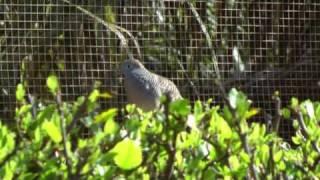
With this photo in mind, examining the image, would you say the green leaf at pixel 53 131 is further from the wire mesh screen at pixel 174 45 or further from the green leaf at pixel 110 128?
the wire mesh screen at pixel 174 45

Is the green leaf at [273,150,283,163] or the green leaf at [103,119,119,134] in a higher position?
the green leaf at [103,119,119,134]

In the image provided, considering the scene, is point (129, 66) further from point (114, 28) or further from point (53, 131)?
point (53, 131)

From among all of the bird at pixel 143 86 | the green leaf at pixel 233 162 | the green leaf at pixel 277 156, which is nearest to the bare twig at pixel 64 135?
the green leaf at pixel 233 162

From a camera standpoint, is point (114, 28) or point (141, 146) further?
point (114, 28)

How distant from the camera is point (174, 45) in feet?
16.9

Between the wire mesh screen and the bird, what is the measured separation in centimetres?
29

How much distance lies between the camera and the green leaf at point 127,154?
146 centimetres

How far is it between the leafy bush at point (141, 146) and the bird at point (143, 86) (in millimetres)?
2455

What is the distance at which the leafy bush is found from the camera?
1467 millimetres

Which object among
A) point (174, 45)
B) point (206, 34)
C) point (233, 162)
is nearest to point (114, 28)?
point (174, 45)

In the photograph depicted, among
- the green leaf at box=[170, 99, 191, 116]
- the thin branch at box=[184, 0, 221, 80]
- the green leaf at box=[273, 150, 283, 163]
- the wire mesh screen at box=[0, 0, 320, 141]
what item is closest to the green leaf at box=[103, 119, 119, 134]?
the green leaf at box=[170, 99, 191, 116]

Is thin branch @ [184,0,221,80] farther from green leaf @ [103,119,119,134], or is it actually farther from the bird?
green leaf @ [103,119,119,134]

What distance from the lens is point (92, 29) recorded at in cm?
505

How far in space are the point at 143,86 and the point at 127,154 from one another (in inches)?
116
